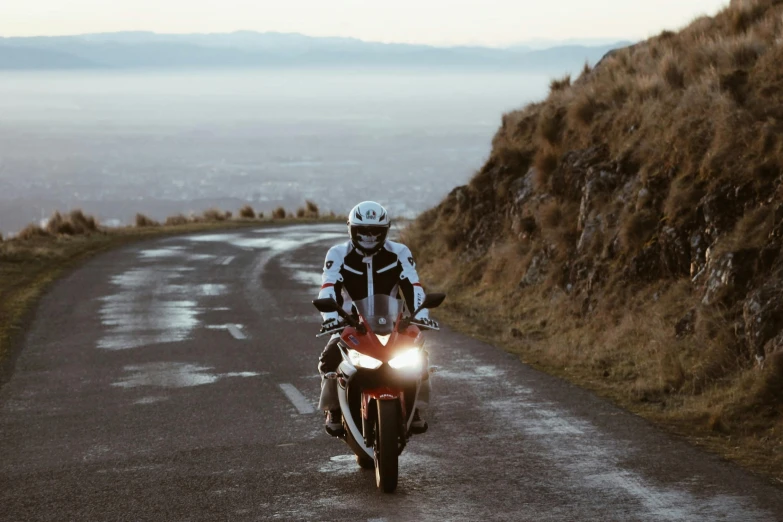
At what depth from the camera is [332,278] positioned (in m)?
8.55

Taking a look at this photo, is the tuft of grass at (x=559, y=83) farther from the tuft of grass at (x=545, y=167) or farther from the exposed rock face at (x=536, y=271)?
the exposed rock face at (x=536, y=271)

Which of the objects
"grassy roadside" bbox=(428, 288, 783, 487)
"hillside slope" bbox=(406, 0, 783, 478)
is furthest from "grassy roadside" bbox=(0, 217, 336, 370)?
"hillside slope" bbox=(406, 0, 783, 478)

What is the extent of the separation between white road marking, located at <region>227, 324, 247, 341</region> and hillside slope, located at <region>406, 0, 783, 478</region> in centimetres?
370

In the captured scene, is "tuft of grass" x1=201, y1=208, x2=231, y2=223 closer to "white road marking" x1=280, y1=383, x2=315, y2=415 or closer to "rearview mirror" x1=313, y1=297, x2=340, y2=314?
"white road marking" x1=280, y1=383, x2=315, y2=415

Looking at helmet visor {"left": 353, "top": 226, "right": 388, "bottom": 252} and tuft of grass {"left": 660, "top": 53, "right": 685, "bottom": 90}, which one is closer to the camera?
helmet visor {"left": 353, "top": 226, "right": 388, "bottom": 252}

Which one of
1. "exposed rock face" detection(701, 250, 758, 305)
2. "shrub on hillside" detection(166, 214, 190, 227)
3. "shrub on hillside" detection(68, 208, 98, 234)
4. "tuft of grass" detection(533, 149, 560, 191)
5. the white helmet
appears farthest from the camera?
"shrub on hillside" detection(166, 214, 190, 227)

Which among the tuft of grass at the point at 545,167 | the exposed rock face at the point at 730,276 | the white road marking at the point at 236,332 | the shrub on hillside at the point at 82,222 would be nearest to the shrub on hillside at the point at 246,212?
the shrub on hillside at the point at 82,222

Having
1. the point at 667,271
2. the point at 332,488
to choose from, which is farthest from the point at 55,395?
the point at 667,271

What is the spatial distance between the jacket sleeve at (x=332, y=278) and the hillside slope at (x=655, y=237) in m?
3.64

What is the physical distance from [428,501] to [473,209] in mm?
16098

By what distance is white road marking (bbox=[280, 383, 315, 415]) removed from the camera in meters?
11.3

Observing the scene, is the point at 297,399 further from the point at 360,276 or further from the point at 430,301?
the point at 430,301

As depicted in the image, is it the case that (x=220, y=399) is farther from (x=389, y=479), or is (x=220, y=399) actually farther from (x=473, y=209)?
(x=473, y=209)

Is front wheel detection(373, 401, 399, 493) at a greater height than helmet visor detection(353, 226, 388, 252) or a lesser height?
lesser
